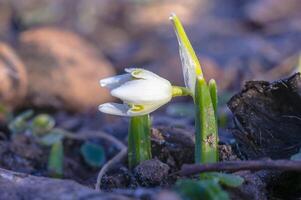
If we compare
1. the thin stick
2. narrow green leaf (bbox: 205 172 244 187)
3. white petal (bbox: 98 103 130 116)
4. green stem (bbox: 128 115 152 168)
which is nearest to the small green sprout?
the thin stick

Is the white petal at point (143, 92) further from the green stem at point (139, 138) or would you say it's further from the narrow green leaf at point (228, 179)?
the narrow green leaf at point (228, 179)

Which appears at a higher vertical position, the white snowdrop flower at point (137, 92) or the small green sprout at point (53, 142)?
the white snowdrop flower at point (137, 92)

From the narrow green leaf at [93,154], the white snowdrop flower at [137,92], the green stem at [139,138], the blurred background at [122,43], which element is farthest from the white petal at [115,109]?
the blurred background at [122,43]

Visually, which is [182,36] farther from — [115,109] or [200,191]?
[200,191]

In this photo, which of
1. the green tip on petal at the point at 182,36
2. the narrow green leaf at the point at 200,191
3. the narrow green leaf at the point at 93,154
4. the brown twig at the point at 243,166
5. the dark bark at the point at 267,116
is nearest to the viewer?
the narrow green leaf at the point at 200,191

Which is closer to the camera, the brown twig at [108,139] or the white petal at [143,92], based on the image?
the white petal at [143,92]

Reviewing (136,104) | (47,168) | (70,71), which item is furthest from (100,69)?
(136,104)
